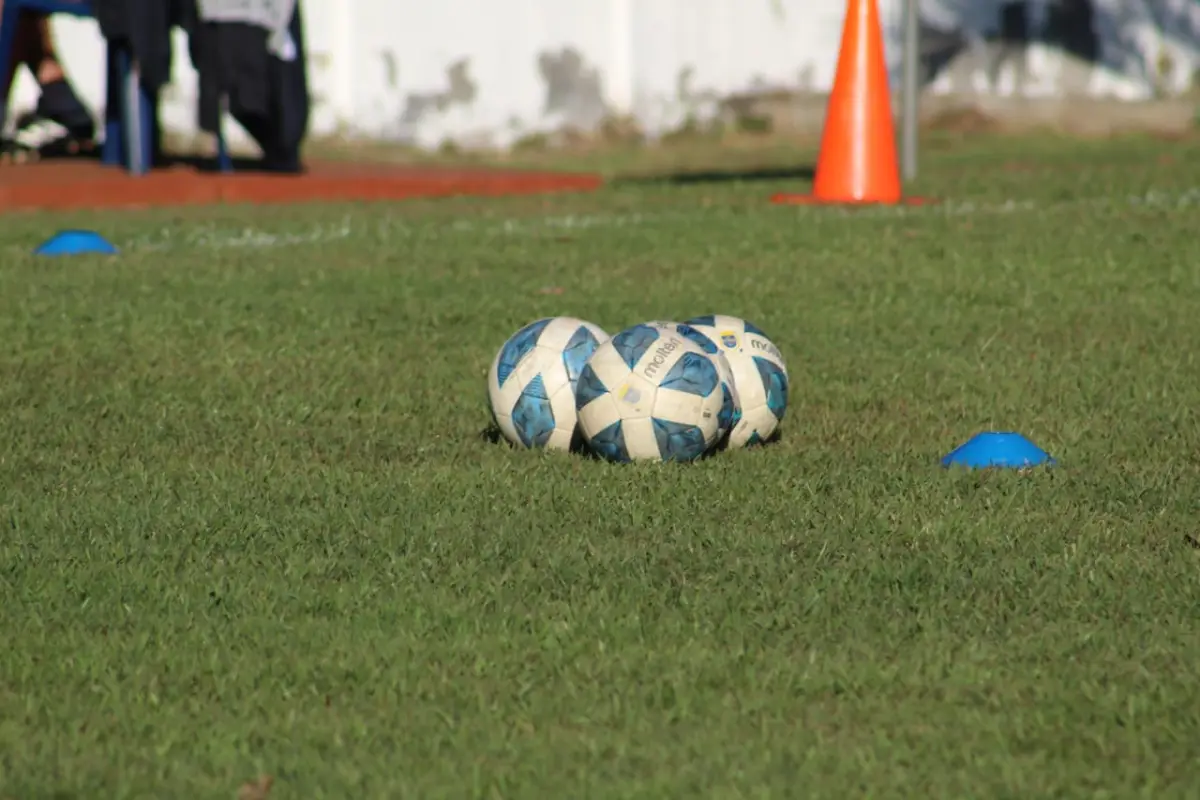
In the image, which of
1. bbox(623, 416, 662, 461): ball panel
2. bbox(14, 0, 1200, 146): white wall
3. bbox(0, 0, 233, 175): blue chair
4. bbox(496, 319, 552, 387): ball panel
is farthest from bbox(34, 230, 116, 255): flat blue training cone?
bbox(14, 0, 1200, 146): white wall

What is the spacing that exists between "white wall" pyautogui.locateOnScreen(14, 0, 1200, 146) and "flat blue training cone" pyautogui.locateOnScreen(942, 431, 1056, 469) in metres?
12.3

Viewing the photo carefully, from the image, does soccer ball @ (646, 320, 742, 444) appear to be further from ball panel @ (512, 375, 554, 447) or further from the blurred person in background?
the blurred person in background

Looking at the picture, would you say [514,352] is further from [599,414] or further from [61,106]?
[61,106]

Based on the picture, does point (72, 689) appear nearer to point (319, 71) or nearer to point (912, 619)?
point (912, 619)

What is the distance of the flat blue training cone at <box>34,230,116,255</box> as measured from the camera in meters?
9.28

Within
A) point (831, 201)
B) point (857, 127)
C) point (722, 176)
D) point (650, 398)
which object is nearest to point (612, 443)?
point (650, 398)

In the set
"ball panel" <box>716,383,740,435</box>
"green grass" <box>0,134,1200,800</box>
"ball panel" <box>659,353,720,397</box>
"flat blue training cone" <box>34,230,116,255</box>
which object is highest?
"ball panel" <box>659,353,720,397</box>

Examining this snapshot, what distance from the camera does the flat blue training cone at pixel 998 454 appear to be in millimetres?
5324

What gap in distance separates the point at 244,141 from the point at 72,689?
1415cm

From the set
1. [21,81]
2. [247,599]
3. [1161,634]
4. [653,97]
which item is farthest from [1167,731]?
[653,97]

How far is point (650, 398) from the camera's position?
17.3 feet

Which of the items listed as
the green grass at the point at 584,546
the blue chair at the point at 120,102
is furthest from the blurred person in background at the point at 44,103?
the green grass at the point at 584,546

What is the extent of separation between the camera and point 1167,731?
3.31 m

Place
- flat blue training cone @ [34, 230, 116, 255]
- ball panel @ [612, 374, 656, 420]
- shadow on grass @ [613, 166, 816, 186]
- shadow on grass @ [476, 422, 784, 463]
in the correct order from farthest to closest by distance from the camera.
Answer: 1. shadow on grass @ [613, 166, 816, 186]
2. flat blue training cone @ [34, 230, 116, 255]
3. shadow on grass @ [476, 422, 784, 463]
4. ball panel @ [612, 374, 656, 420]
